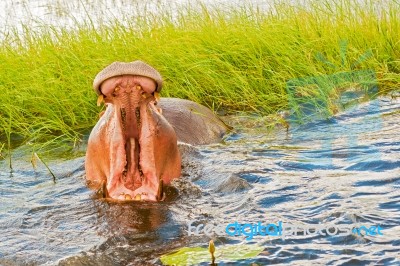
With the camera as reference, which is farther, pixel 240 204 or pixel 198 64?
pixel 198 64

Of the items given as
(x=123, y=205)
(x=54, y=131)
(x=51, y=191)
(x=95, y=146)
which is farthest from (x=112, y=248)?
(x=54, y=131)

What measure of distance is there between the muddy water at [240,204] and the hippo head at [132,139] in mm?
128

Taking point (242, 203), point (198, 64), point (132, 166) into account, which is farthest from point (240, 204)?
point (198, 64)

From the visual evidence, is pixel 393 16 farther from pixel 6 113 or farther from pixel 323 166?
pixel 6 113

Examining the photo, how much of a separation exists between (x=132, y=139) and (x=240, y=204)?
27.1 inches

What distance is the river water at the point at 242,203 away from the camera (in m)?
3.65

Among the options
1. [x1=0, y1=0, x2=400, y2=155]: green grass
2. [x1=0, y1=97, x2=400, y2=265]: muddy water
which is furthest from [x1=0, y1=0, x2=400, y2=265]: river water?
[x1=0, y1=0, x2=400, y2=155]: green grass

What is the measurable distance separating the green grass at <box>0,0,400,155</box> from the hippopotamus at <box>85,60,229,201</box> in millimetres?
1927

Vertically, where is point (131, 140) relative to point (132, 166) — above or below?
above

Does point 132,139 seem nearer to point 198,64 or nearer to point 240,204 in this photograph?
point 240,204

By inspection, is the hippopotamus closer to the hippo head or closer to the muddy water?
the hippo head

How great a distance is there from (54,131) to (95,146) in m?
2.41

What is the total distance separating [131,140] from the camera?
14.1 feet

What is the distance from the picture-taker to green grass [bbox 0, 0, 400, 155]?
22.5ft
